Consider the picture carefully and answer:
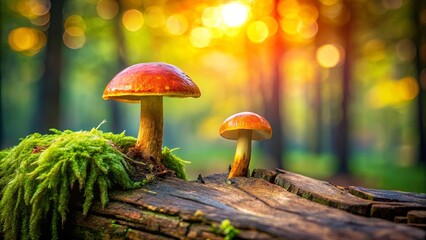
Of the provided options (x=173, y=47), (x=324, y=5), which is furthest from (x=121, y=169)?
(x=173, y=47)

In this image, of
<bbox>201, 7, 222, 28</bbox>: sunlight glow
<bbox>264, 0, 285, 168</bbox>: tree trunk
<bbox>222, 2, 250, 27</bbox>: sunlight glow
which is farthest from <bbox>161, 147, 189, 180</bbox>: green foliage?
<bbox>201, 7, 222, 28</bbox>: sunlight glow

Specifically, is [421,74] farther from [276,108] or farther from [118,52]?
[118,52]

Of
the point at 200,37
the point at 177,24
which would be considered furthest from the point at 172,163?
the point at 200,37

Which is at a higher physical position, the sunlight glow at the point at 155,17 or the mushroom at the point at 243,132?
the sunlight glow at the point at 155,17

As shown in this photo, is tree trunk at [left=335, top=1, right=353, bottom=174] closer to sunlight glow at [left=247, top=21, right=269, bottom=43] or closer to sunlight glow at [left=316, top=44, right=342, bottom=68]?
sunlight glow at [left=247, top=21, right=269, bottom=43]

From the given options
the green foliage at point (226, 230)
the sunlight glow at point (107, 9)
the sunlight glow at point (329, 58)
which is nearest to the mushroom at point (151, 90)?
the green foliage at point (226, 230)

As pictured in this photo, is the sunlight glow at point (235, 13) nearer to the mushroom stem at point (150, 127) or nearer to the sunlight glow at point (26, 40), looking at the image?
the sunlight glow at point (26, 40)
